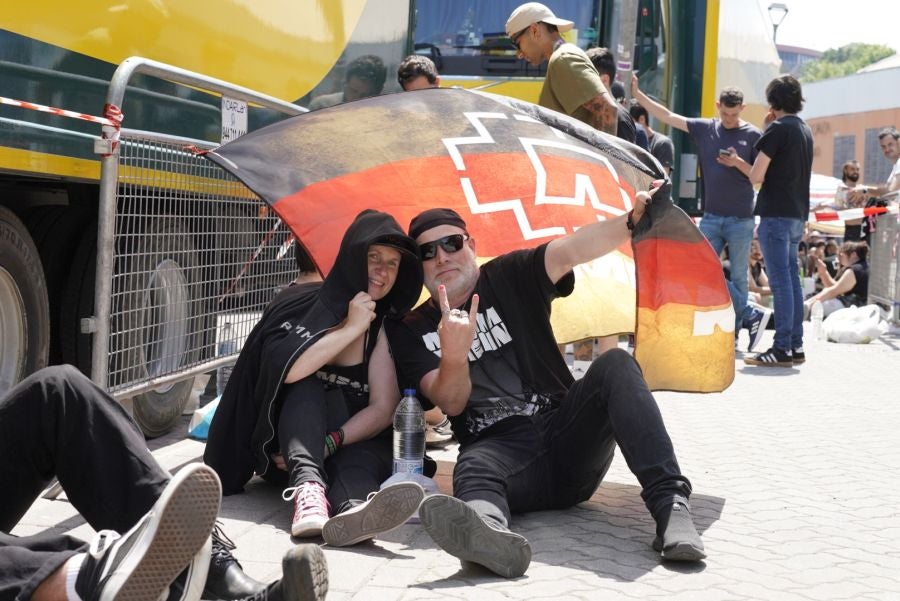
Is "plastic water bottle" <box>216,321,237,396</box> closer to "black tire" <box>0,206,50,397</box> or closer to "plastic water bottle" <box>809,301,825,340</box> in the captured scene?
"black tire" <box>0,206,50,397</box>

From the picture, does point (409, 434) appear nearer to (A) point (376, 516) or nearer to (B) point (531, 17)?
(A) point (376, 516)

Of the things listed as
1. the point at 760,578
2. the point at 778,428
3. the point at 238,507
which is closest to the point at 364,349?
the point at 238,507

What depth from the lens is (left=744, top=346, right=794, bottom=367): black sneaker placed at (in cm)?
1049

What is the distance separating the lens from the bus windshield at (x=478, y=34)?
1137 cm

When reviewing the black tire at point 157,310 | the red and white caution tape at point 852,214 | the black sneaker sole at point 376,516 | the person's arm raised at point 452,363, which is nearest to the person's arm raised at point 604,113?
the black tire at point 157,310

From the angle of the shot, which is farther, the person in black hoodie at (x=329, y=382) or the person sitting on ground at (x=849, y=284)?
the person sitting on ground at (x=849, y=284)

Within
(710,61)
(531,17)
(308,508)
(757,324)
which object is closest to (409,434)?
(308,508)

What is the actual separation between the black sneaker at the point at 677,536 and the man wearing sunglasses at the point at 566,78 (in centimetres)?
306

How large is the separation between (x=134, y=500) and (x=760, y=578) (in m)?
2.00

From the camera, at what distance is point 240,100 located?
6.09m

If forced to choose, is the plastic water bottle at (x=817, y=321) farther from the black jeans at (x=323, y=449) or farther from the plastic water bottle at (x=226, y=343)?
the black jeans at (x=323, y=449)

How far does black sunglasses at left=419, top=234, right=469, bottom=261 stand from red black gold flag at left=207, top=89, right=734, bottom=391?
56 cm

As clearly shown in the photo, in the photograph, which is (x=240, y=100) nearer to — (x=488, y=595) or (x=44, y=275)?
(x=44, y=275)

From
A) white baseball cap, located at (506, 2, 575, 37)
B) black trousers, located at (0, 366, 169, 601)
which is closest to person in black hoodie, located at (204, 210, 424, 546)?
black trousers, located at (0, 366, 169, 601)
